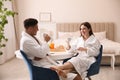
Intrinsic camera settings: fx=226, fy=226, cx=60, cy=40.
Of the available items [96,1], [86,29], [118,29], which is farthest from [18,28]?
[86,29]

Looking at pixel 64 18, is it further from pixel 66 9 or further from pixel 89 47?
pixel 89 47

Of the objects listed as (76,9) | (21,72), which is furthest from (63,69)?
(76,9)

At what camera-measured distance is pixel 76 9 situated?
24.5 feet

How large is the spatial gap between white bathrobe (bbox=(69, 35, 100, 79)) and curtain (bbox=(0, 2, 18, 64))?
10.7 ft

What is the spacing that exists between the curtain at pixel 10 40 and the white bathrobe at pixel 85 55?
3.27m

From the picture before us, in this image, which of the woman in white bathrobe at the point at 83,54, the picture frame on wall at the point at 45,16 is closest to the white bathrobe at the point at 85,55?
the woman in white bathrobe at the point at 83,54

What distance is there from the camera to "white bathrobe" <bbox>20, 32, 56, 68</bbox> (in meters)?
3.29

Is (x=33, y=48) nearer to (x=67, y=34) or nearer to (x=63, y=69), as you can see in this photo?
(x=63, y=69)

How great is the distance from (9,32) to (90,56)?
380 centimetres

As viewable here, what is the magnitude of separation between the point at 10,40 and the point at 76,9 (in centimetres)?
236

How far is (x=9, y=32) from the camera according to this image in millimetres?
7008

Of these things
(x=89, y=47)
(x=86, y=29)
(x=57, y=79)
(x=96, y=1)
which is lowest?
(x=57, y=79)

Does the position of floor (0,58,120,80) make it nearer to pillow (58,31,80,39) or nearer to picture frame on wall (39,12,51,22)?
pillow (58,31,80,39)

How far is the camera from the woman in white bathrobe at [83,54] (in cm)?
365
